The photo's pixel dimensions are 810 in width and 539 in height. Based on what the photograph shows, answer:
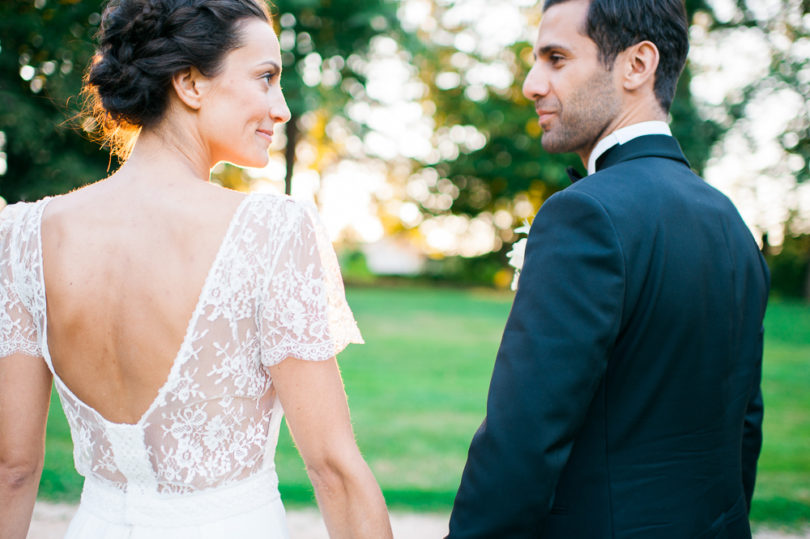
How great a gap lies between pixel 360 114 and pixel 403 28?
5314 millimetres

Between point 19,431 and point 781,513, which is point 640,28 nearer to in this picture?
point 19,431

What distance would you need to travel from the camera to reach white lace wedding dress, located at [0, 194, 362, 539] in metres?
1.60

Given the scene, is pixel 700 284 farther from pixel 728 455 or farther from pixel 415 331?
pixel 415 331

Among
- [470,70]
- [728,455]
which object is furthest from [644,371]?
[470,70]

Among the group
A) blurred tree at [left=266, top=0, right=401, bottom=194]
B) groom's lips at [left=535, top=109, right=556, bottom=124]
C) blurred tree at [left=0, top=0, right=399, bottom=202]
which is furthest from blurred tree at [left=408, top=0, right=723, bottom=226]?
groom's lips at [left=535, top=109, right=556, bottom=124]

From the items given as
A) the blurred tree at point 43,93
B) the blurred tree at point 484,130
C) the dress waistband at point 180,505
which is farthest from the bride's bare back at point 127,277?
the blurred tree at point 484,130

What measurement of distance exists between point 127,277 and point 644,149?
4.75 ft

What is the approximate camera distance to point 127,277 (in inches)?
62.1

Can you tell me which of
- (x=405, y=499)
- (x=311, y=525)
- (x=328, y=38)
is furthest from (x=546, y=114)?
(x=328, y=38)

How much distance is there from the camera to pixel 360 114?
1054 inches

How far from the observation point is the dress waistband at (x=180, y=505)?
171cm

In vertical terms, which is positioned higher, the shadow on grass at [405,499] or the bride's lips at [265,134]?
the bride's lips at [265,134]

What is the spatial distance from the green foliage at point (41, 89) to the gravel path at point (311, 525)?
7436 millimetres

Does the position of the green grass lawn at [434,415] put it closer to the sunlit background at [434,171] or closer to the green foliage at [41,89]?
the sunlit background at [434,171]
